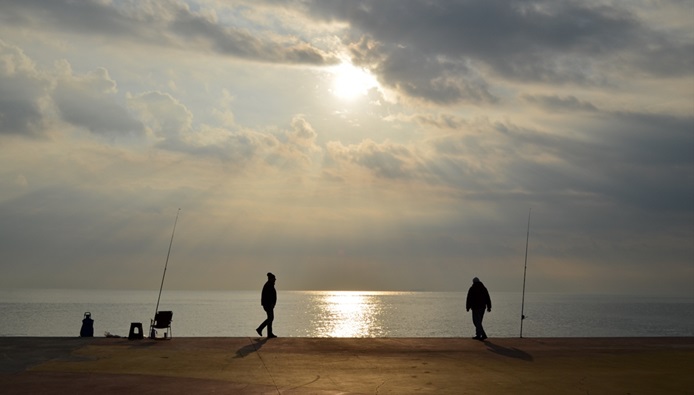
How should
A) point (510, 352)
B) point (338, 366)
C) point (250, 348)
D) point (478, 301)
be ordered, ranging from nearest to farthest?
point (338, 366) → point (250, 348) → point (510, 352) → point (478, 301)

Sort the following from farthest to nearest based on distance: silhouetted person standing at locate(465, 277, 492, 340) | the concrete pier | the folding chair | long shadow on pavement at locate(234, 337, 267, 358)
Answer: silhouetted person standing at locate(465, 277, 492, 340) → the folding chair → long shadow on pavement at locate(234, 337, 267, 358) → the concrete pier

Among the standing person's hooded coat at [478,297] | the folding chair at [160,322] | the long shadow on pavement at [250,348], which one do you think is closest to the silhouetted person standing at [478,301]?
the standing person's hooded coat at [478,297]

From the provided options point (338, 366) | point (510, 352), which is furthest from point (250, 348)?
point (510, 352)

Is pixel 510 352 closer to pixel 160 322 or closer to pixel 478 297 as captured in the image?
pixel 478 297

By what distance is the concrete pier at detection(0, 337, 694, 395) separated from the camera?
12500 millimetres

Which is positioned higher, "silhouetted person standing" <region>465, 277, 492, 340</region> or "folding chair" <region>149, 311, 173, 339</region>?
"silhouetted person standing" <region>465, 277, 492, 340</region>

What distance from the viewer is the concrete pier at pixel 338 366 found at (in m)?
12.5

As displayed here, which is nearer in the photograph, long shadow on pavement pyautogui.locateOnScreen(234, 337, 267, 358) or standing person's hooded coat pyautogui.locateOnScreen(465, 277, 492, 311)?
long shadow on pavement pyautogui.locateOnScreen(234, 337, 267, 358)

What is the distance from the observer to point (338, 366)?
15289 mm

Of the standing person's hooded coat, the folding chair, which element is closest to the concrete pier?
the folding chair

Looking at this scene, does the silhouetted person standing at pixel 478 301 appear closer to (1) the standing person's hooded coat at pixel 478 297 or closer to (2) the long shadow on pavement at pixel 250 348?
(1) the standing person's hooded coat at pixel 478 297

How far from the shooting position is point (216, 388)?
39.8ft

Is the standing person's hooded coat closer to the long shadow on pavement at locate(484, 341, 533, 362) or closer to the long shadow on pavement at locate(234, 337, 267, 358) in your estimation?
the long shadow on pavement at locate(484, 341, 533, 362)

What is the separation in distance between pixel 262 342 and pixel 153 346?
10.1 feet
